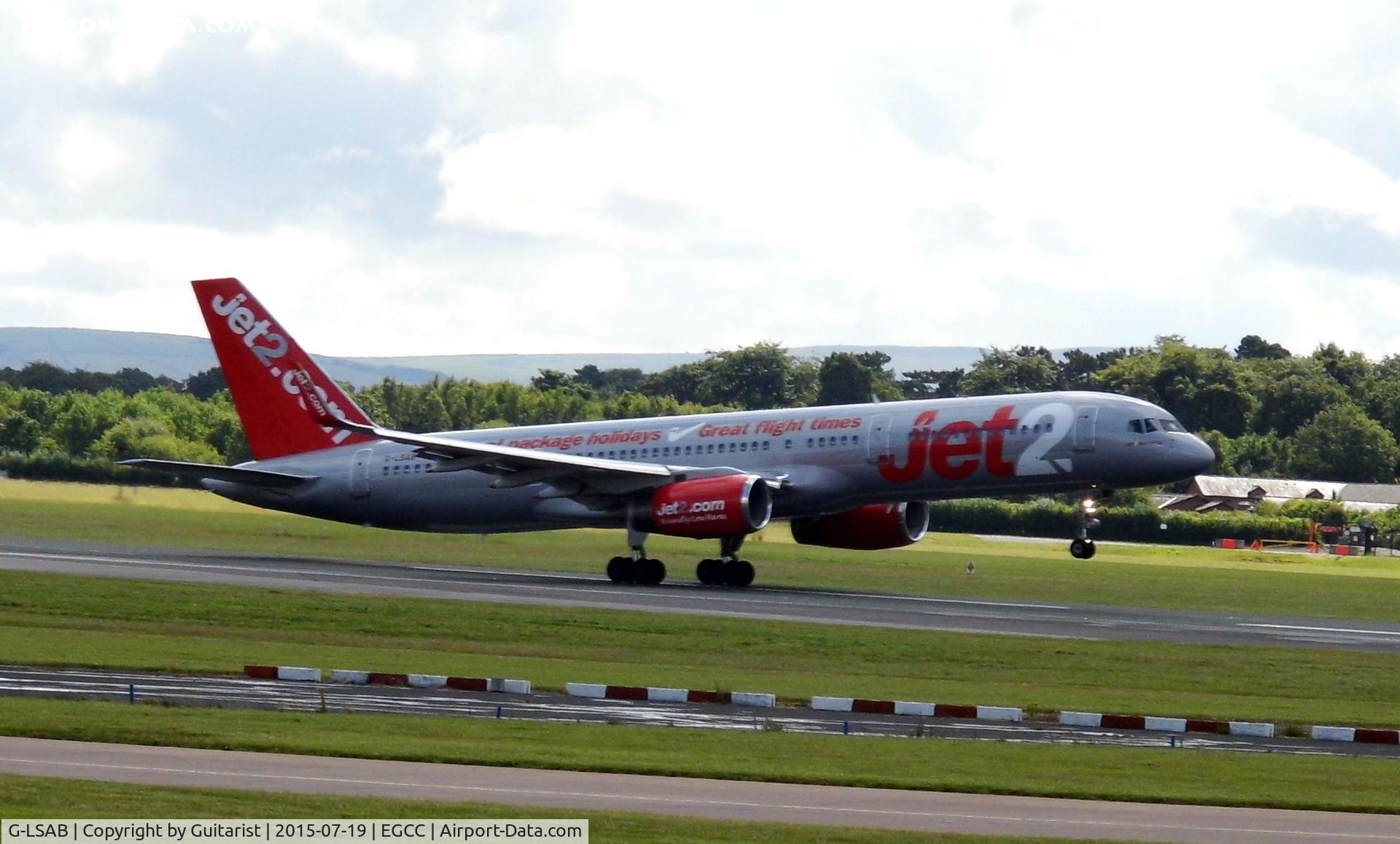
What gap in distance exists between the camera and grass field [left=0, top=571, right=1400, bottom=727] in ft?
91.3

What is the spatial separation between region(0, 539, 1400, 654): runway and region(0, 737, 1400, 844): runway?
19.8m

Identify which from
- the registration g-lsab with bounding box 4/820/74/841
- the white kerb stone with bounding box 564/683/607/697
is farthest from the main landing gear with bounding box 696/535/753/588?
the registration g-lsab with bounding box 4/820/74/841

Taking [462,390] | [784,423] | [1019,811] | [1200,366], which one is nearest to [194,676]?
[1019,811]

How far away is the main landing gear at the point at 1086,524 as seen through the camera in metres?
43.7

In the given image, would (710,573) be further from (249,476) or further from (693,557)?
(249,476)

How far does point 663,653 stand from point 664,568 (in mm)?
14381

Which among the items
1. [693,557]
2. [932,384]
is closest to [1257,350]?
[932,384]

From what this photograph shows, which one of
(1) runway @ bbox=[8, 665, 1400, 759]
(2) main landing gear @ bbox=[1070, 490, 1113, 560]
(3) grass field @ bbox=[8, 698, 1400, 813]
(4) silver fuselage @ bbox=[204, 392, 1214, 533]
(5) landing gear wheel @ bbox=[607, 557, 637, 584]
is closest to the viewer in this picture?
(3) grass field @ bbox=[8, 698, 1400, 813]

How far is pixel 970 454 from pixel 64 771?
102 feet

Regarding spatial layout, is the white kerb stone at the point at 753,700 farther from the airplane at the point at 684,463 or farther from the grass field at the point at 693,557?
the grass field at the point at 693,557

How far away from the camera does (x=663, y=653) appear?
3238 cm

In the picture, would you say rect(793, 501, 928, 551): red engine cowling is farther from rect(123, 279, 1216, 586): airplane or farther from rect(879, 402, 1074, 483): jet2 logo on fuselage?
rect(879, 402, 1074, 483): jet2 logo on fuselage

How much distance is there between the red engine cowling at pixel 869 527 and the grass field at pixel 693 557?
1.29 m

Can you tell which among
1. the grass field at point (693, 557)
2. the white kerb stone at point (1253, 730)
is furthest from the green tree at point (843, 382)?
the white kerb stone at point (1253, 730)
